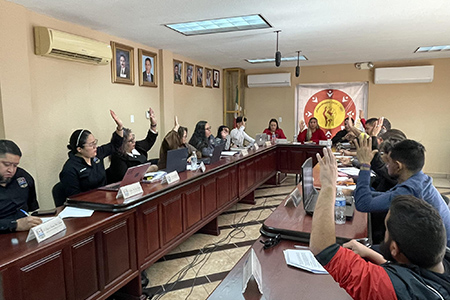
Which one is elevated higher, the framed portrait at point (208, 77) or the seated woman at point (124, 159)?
the framed portrait at point (208, 77)

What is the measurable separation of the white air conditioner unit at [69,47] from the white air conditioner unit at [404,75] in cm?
581

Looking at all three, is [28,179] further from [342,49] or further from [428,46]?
[428,46]

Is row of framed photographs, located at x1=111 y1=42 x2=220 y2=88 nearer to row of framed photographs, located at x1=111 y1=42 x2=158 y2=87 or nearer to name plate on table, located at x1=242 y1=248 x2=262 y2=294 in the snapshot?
A: row of framed photographs, located at x1=111 y1=42 x2=158 y2=87

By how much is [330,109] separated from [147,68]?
187 inches

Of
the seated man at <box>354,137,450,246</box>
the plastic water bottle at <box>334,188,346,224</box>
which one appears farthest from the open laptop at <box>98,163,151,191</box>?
the seated man at <box>354,137,450,246</box>

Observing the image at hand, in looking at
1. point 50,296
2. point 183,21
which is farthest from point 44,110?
point 50,296

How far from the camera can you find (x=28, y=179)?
7.69 feet

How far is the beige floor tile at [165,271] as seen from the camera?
8.81 ft

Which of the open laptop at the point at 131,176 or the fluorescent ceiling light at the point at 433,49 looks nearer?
the open laptop at the point at 131,176

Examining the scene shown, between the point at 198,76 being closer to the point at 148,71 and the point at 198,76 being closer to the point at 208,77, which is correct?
the point at 208,77

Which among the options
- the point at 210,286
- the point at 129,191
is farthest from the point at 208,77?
the point at 210,286

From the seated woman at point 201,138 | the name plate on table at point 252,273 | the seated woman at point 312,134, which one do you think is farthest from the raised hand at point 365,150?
the seated woman at point 312,134

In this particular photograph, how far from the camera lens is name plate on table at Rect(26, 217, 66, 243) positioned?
1.58 metres

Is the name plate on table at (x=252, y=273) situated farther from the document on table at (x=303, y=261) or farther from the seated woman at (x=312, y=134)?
the seated woman at (x=312, y=134)
